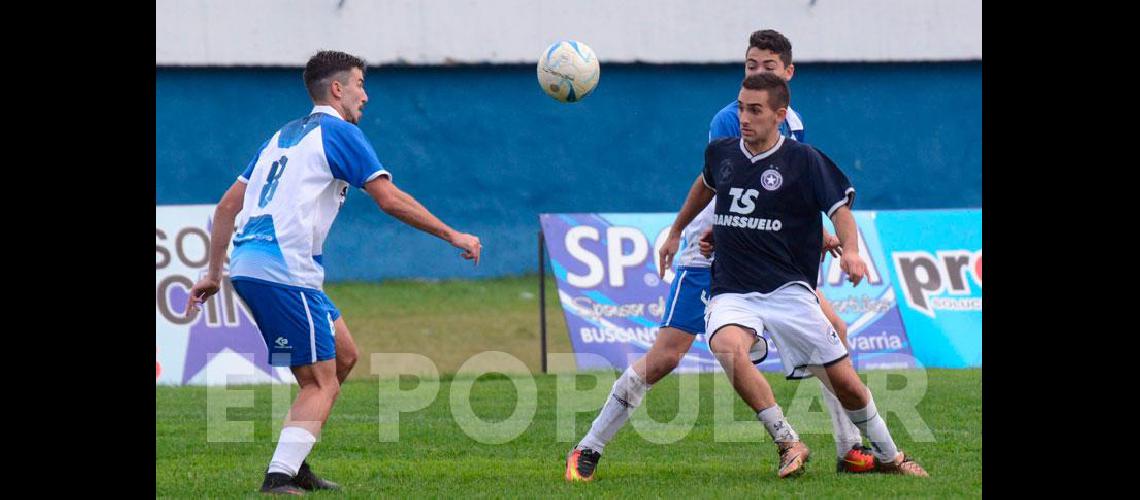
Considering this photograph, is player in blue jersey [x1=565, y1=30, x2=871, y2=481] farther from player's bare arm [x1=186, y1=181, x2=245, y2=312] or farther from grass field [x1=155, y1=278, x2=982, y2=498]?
Result: player's bare arm [x1=186, y1=181, x2=245, y2=312]

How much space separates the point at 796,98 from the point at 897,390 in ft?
39.2

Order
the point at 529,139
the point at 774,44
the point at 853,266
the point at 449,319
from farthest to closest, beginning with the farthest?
the point at 529,139
the point at 449,319
the point at 774,44
the point at 853,266

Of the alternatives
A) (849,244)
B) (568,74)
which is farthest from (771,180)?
(568,74)

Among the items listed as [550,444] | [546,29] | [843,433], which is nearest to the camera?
[843,433]

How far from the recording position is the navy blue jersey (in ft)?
25.4

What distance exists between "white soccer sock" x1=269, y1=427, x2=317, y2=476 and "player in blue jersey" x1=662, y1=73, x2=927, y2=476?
209cm

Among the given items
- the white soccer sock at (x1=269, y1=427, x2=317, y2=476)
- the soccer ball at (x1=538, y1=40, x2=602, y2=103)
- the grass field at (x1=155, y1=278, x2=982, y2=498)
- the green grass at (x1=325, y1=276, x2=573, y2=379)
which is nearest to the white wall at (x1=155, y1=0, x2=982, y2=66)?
the green grass at (x1=325, y1=276, x2=573, y2=379)

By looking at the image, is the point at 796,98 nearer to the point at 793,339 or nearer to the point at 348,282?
the point at 348,282

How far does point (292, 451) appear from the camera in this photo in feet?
24.5

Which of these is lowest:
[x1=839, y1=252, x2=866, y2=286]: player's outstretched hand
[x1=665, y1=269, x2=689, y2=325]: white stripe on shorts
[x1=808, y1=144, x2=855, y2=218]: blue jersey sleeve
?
[x1=665, y1=269, x2=689, y2=325]: white stripe on shorts

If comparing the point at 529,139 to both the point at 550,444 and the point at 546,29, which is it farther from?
the point at 550,444

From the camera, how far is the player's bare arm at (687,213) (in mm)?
8219

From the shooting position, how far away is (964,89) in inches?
944

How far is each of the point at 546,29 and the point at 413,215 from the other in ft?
51.9
